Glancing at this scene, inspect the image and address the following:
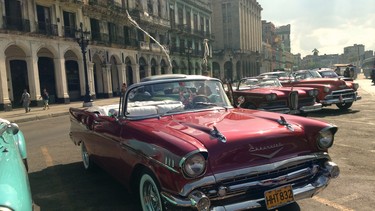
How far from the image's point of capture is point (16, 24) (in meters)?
24.2

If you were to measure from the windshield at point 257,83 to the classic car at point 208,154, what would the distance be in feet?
24.8

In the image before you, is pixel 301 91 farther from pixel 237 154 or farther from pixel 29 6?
pixel 29 6

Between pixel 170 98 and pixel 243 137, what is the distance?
5.42 ft

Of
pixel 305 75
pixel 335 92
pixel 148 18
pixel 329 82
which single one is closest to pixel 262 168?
pixel 335 92

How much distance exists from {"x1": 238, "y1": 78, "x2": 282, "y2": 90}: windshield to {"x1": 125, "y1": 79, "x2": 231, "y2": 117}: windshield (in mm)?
7226

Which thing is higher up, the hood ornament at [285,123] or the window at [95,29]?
the window at [95,29]

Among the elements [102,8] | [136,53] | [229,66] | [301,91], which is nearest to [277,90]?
[301,91]

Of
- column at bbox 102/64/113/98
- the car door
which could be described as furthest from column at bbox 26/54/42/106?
the car door

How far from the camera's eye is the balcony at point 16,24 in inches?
923

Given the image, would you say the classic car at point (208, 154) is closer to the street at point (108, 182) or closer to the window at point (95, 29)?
the street at point (108, 182)

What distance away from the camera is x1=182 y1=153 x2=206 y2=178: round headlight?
292 cm

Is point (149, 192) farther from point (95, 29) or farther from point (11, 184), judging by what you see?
point (95, 29)

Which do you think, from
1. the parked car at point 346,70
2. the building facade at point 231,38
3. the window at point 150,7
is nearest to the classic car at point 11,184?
the parked car at point 346,70

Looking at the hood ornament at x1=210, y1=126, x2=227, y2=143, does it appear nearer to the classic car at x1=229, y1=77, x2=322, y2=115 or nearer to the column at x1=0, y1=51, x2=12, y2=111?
the classic car at x1=229, y1=77, x2=322, y2=115
